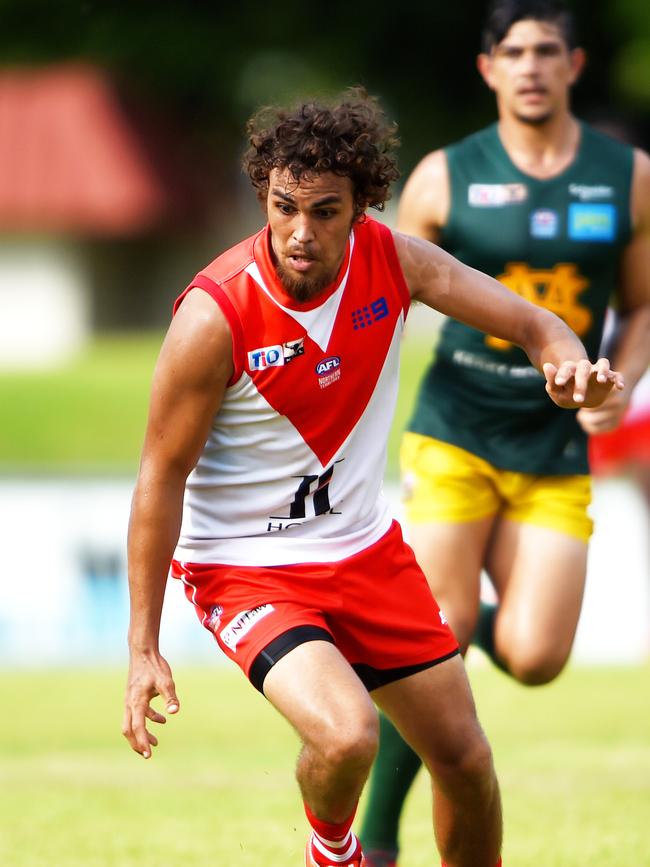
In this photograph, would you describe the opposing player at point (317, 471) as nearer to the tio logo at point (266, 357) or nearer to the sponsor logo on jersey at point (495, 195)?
the tio logo at point (266, 357)

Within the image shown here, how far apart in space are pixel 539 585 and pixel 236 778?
7.73 ft

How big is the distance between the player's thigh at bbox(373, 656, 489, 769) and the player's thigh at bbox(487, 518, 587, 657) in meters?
1.25

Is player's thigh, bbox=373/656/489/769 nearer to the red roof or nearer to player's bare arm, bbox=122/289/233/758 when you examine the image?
player's bare arm, bbox=122/289/233/758

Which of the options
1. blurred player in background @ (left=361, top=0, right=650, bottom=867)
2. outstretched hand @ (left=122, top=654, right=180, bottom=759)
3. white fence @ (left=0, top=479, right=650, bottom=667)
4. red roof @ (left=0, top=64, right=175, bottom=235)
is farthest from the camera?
red roof @ (left=0, top=64, right=175, bottom=235)

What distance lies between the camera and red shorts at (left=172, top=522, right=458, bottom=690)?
4594 mm

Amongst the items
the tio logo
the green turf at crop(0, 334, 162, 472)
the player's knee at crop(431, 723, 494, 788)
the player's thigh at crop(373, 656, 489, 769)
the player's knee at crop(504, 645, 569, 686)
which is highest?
the tio logo

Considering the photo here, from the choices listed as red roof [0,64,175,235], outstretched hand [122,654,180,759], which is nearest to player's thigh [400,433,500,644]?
outstretched hand [122,654,180,759]

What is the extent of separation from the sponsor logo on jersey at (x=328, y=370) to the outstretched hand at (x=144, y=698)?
0.92m

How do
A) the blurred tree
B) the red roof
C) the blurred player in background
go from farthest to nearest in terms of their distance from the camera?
the red roof → the blurred tree → the blurred player in background

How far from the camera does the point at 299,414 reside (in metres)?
4.64

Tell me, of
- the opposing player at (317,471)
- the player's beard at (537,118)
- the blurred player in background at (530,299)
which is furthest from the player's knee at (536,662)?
the player's beard at (537,118)

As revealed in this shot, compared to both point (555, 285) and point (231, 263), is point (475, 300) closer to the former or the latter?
point (231, 263)

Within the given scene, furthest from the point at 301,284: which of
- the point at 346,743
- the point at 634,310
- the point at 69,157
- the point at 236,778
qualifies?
the point at 69,157

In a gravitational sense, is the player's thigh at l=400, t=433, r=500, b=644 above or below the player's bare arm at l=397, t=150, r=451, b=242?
below
